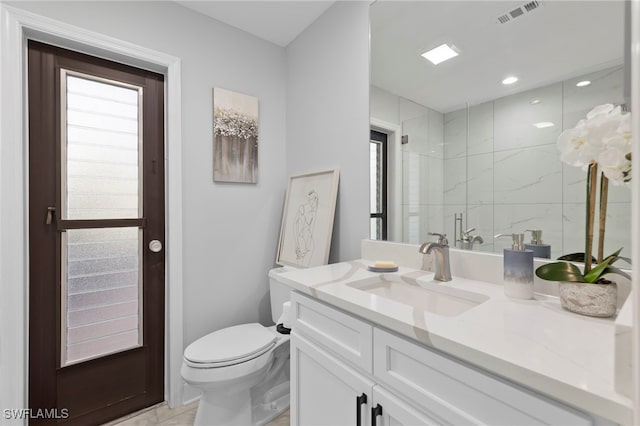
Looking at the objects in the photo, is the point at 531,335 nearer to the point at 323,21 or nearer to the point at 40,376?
the point at 323,21

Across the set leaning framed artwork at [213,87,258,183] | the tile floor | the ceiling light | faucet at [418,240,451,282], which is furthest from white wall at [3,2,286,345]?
faucet at [418,240,451,282]

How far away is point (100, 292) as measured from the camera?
1601 mm

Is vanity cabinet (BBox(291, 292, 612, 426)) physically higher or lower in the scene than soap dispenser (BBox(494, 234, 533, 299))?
lower

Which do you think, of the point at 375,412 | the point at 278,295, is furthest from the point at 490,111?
the point at 278,295

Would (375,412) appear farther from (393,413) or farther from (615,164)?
(615,164)

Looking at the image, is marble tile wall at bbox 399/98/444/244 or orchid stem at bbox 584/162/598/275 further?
marble tile wall at bbox 399/98/444/244

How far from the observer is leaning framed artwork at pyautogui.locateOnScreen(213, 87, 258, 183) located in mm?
1897

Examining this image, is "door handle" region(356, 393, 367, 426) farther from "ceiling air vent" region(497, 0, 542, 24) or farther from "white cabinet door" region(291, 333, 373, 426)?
"ceiling air vent" region(497, 0, 542, 24)

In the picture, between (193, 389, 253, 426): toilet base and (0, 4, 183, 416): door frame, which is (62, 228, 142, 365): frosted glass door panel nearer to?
(0, 4, 183, 416): door frame

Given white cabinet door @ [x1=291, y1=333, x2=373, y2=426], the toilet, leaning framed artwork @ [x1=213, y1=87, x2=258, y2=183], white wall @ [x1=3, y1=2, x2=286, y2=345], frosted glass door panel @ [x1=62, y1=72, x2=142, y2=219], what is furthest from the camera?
leaning framed artwork @ [x1=213, y1=87, x2=258, y2=183]

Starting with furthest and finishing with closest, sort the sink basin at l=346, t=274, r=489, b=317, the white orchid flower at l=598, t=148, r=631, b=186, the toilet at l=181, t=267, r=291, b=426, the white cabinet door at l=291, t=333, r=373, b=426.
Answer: the toilet at l=181, t=267, r=291, b=426
the sink basin at l=346, t=274, r=489, b=317
the white cabinet door at l=291, t=333, r=373, b=426
the white orchid flower at l=598, t=148, r=631, b=186

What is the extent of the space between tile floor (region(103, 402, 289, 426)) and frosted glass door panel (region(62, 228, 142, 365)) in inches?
15.3

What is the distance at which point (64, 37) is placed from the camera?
1.43 m

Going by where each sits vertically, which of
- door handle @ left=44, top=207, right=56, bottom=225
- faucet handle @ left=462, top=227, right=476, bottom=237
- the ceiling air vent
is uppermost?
the ceiling air vent
